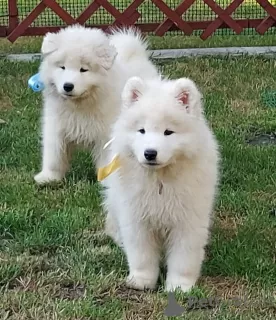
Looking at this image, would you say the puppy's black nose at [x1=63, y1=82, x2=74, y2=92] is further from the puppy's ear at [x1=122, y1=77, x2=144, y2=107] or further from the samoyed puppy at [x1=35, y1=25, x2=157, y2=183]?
the puppy's ear at [x1=122, y1=77, x2=144, y2=107]

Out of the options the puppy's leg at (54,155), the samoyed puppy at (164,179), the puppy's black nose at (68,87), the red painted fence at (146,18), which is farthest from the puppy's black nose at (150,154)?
the red painted fence at (146,18)

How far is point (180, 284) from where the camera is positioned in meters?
3.52

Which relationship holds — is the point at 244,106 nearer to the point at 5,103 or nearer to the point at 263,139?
the point at 263,139

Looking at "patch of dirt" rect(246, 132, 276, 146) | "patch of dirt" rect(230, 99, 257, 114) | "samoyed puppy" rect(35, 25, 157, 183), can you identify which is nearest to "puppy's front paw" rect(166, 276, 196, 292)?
"samoyed puppy" rect(35, 25, 157, 183)

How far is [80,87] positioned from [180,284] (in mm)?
1674

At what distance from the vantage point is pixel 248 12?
970 cm

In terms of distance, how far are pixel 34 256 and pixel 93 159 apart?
140 cm

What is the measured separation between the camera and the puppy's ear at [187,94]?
3.39 meters

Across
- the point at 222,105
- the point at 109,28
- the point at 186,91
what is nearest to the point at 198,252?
the point at 186,91

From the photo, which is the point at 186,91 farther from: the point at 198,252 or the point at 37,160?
the point at 37,160

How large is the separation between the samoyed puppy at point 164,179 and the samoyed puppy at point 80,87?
1.23m

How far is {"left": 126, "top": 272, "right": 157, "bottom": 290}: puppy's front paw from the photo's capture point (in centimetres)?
357

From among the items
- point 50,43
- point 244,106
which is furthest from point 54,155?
point 244,106

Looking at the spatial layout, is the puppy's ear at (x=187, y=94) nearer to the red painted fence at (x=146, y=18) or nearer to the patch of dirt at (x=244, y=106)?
the patch of dirt at (x=244, y=106)
